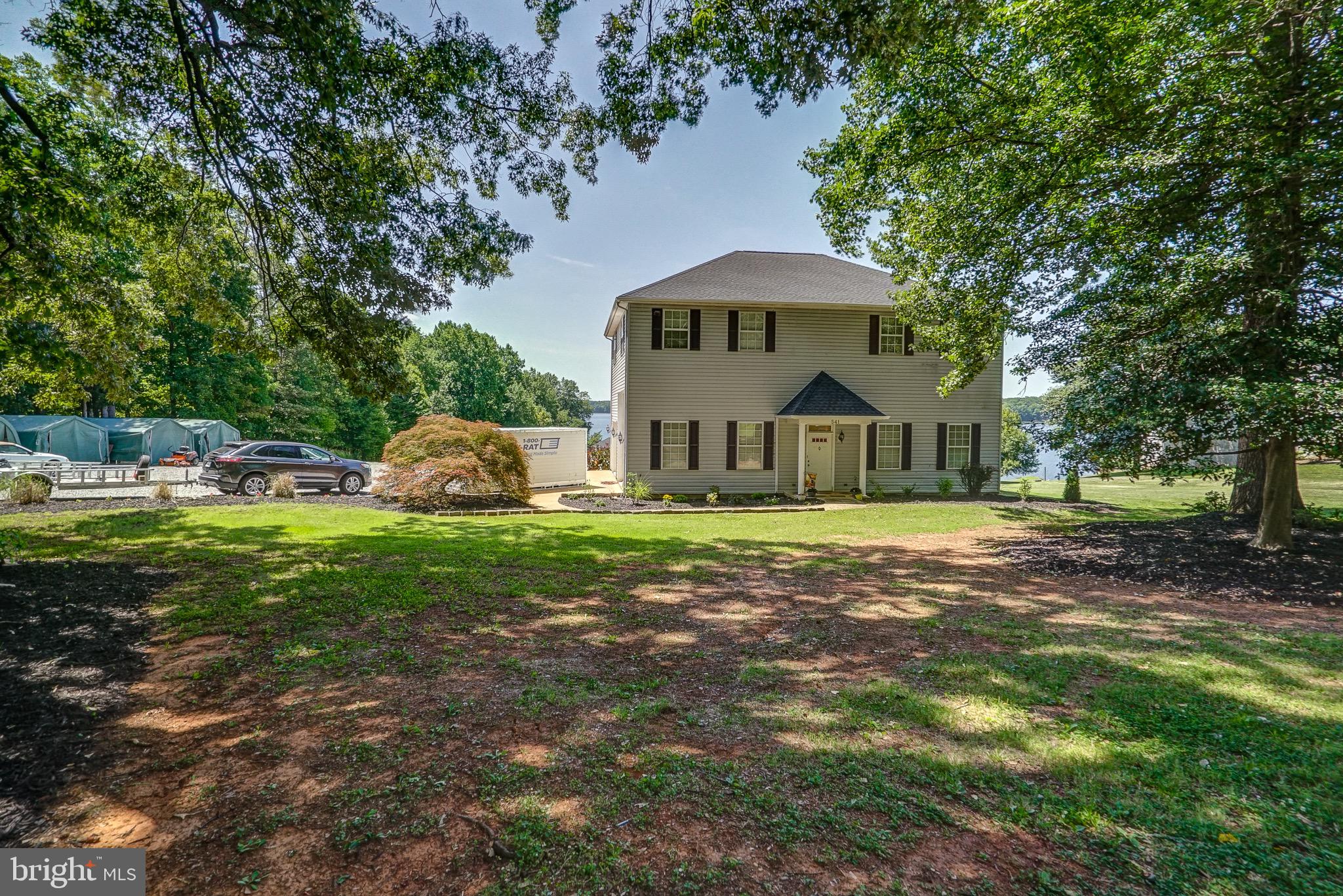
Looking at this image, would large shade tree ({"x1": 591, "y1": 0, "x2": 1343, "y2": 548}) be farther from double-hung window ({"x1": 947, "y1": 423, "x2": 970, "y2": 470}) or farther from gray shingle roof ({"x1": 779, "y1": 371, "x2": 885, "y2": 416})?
double-hung window ({"x1": 947, "y1": 423, "x2": 970, "y2": 470})

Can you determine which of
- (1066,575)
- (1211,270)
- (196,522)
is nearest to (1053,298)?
(1211,270)

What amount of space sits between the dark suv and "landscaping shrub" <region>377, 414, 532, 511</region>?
2.32 meters

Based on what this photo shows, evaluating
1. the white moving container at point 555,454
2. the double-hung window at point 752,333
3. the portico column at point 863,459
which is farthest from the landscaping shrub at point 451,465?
the portico column at point 863,459

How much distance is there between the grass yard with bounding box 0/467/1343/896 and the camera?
2.14m

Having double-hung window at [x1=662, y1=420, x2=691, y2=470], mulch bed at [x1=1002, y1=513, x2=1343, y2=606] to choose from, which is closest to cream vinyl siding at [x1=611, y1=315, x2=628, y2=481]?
double-hung window at [x1=662, y1=420, x2=691, y2=470]

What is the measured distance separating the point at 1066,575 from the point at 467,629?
735cm

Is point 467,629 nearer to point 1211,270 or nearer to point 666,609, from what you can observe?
point 666,609

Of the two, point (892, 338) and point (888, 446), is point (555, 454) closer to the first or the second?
point (888, 446)

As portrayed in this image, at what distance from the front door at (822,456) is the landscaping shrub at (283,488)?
45.2 feet

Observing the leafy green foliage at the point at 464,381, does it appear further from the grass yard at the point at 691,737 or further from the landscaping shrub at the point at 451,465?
the grass yard at the point at 691,737

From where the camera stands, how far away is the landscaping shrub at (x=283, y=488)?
13.3 metres

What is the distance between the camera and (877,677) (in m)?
3.90
